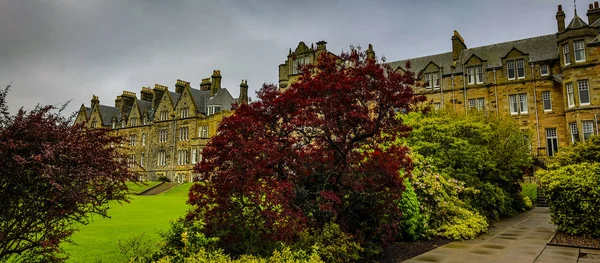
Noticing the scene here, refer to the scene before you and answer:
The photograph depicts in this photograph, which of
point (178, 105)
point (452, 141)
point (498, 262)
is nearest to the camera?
point (498, 262)

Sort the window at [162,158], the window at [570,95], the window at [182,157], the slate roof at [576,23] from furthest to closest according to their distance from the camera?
the window at [162,158] → the window at [182,157] → the window at [570,95] → the slate roof at [576,23]

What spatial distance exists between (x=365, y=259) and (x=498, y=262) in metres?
3.35

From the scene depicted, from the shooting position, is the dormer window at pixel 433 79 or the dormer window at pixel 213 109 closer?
the dormer window at pixel 433 79

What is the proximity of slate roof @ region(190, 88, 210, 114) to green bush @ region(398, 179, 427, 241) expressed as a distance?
1776 inches

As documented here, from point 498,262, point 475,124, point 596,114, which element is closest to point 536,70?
point 596,114

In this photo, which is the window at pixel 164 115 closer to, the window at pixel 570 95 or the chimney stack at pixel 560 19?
the window at pixel 570 95

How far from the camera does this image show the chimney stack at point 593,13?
3506cm

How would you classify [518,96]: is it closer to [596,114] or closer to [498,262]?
[596,114]

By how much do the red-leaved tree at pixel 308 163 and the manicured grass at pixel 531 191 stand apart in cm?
2377

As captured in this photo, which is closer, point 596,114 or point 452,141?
point 452,141

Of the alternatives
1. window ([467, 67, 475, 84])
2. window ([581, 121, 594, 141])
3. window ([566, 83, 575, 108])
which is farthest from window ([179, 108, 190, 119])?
window ([581, 121, 594, 141])

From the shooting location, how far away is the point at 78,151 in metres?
6.06

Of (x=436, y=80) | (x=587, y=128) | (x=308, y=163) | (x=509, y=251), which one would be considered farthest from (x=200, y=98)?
(x=509, y=251)

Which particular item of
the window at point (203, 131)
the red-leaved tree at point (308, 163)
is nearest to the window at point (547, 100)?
the red-leaved tree at point (308, 163)
